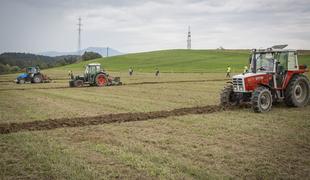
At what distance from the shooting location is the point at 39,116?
13.0m

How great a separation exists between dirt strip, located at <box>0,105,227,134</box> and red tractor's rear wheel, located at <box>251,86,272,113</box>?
1434 millimetres

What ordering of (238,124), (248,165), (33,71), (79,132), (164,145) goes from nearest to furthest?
(248,165) < (164,145) < (79,132) < (238,124) < (33,71)

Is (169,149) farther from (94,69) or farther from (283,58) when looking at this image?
(94,69)

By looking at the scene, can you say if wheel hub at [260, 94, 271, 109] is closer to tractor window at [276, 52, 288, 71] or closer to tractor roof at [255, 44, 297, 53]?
tractor window at [276, 52, 288, 71]

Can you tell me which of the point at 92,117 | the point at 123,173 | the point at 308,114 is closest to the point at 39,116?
the point at 92,117

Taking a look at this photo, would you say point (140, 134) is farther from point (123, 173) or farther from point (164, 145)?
point (123, 173)

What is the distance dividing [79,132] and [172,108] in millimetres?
5645

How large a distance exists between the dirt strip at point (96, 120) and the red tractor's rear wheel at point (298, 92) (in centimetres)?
277

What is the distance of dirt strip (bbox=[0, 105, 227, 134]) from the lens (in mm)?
10916

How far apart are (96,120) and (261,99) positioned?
20.6 ft

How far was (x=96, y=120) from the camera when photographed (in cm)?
Answer: 1218

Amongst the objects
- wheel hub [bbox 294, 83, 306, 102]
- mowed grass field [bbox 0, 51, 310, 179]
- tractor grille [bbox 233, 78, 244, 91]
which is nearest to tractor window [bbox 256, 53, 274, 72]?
tractor grille [bbox 233, 78, 244, 91]

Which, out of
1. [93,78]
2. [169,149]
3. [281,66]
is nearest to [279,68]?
[281,66]

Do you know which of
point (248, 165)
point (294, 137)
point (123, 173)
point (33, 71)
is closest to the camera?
point (123, 173)
